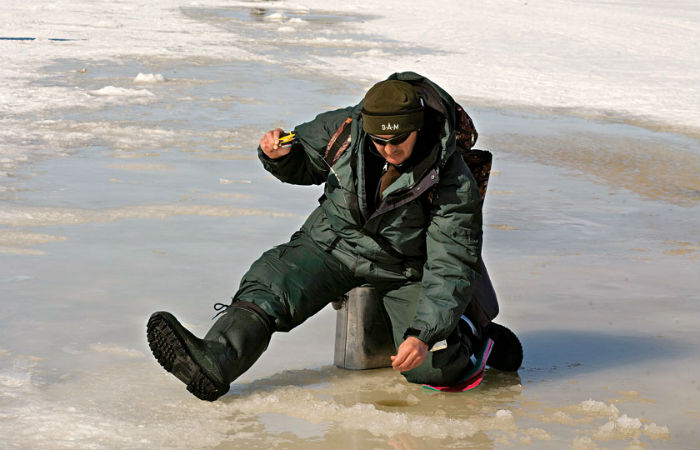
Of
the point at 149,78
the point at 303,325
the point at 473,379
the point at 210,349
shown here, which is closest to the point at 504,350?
the point at 473,379

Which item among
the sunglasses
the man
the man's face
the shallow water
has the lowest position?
the shallow water

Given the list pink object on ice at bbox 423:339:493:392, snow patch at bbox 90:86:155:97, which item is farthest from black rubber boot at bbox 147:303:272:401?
snow patch at bbox 90:86:155:97

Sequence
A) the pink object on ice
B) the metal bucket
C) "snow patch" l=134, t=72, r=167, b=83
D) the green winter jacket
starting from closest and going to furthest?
1. the green winter jacket
2. the pink object on ice
3. the metal bucket
4. "snow patch" l=134, t=72, r=167, b=83

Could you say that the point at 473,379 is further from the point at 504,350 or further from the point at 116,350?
the point at 116,350

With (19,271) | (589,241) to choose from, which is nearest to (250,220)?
(19,271)

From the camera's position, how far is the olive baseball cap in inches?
124

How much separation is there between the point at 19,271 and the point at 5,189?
164cm

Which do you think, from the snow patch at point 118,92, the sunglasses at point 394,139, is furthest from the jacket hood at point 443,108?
the snow patch at point 118,92

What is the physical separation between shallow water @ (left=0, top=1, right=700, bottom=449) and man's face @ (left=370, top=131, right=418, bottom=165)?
797 mm

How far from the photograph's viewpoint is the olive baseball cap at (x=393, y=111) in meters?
3.14

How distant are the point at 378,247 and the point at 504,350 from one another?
0.65 metres

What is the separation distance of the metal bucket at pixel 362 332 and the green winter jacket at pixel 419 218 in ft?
0.48

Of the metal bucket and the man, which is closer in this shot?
the man

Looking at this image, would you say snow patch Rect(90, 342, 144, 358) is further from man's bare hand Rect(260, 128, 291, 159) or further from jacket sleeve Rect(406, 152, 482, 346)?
jacket sleeve Rect(406, 152, 482, 346)
